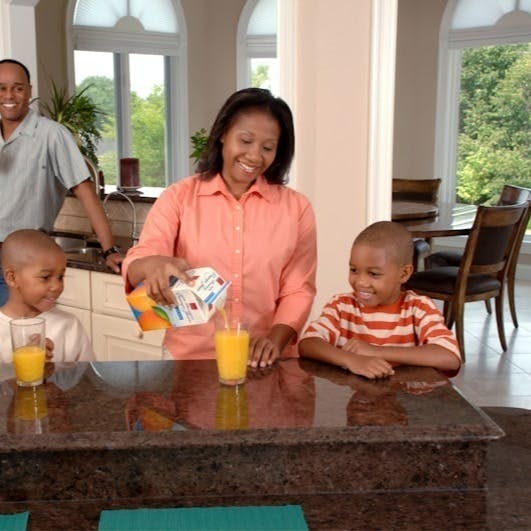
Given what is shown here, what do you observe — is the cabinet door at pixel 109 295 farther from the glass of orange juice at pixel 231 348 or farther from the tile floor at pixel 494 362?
the glass of orange juice at pixel 231 348

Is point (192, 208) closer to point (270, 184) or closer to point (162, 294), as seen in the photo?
point (270, 184)

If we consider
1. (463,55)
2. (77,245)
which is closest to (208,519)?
(77,245)

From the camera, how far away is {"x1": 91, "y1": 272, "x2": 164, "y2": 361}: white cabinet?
11.3 feet

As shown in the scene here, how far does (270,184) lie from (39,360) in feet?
2.53

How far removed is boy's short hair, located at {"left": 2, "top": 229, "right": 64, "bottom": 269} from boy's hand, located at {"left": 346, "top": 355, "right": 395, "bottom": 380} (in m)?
0.82

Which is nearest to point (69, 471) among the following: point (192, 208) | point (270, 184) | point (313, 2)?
point (192, 208)

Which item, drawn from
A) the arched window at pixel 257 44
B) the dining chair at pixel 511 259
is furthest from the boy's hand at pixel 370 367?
the arched window at pixel 257 44

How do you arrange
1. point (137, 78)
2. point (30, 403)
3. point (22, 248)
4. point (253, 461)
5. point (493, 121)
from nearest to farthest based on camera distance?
1. point (253, 461)
2. point (30, 403)
3. point (22, 248)
4. point (493, 121)
5. point (137, 78)

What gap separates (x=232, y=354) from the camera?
1.58m

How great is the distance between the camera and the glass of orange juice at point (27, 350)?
1570 millimetres

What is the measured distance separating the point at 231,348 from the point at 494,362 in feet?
12.5

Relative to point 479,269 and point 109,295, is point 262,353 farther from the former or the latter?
point 479,269

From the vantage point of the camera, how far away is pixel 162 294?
1652mm

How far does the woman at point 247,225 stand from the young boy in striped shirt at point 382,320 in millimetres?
134
